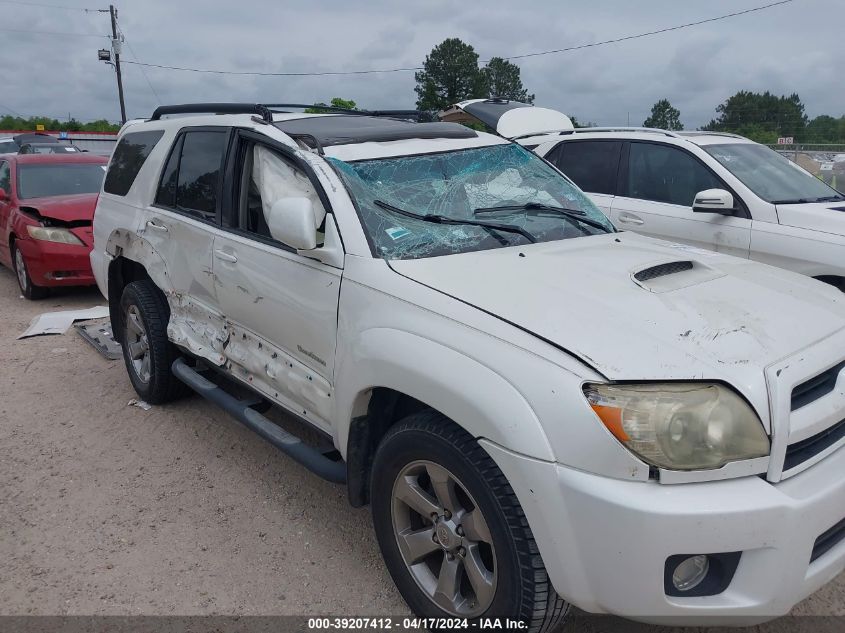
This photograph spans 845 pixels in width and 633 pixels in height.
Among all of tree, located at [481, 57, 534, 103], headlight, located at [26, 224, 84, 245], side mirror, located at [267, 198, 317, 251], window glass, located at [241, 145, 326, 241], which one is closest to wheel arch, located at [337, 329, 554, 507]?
side mirror, located at [267, 198, 317, 251]

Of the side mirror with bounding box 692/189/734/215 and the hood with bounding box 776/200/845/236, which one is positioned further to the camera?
the side mirror with bounding box 692/189/734/215

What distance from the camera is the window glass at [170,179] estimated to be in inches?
174

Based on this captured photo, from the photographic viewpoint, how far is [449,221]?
10.2 feet

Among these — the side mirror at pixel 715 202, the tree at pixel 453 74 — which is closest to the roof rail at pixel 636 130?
the side mirror at pixel 715 202

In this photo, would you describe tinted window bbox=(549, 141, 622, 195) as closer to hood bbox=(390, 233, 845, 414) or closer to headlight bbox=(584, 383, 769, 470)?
hood bbox=(390, 233, 845, 414)

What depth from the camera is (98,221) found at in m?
5.28

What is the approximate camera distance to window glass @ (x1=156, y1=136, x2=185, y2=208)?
442 cm

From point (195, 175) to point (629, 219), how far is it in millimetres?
3668

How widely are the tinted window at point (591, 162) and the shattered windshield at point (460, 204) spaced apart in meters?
2.82

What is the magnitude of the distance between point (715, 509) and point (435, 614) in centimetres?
113

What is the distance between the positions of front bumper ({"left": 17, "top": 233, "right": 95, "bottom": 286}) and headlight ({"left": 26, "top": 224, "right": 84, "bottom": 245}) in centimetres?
5

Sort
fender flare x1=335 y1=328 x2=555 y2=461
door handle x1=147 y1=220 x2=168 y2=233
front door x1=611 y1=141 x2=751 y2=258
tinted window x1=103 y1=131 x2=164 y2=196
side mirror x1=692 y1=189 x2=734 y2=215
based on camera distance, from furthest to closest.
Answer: front door x1=611 y1=141 x2=751 y2=258
side mirror x1=692 y1=189 x2=734 y2=215
tinted window x1=103 y1=131 x2=164 y2=196
door handle x1=147 y1=220 x2=168 y2=233
fender flare x1=335 y1=328 x2=555 y2=461

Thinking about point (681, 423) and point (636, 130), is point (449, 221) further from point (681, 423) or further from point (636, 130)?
point (636, 130)

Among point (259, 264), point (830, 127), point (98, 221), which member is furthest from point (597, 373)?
point (830, 127)
